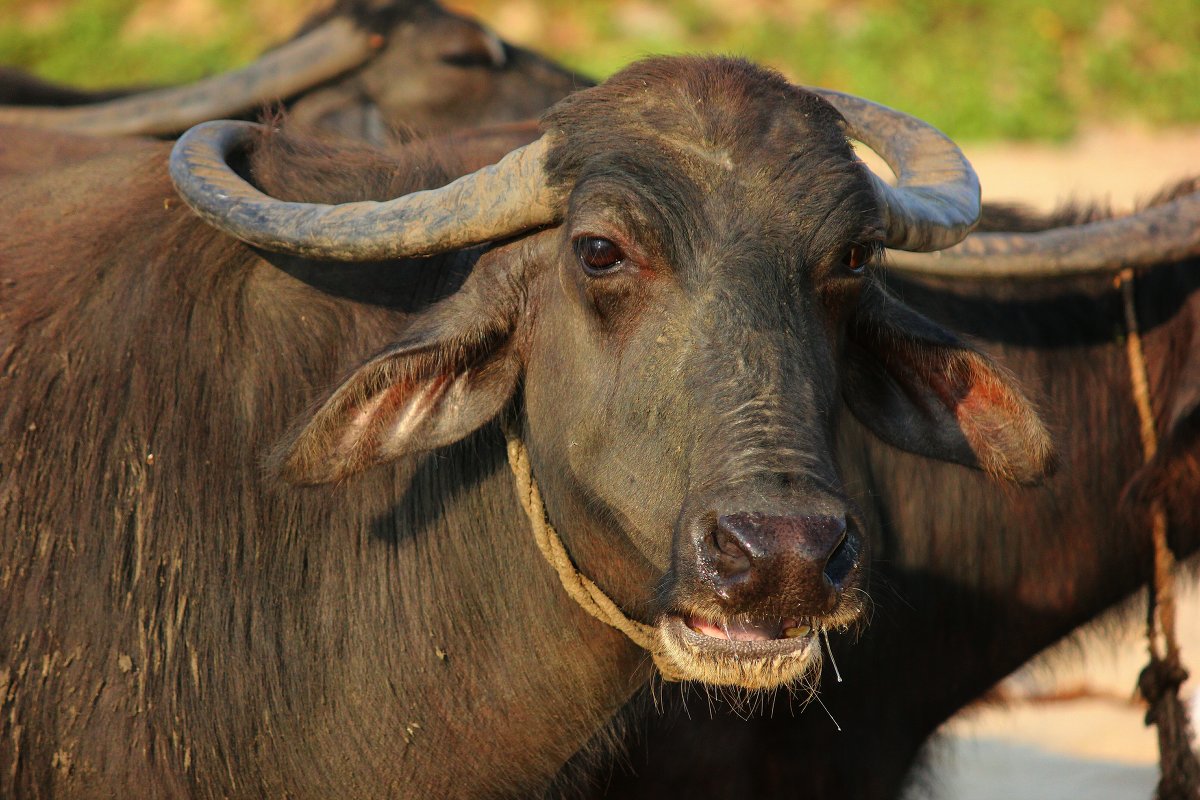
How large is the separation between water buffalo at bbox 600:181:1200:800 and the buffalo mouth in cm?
132

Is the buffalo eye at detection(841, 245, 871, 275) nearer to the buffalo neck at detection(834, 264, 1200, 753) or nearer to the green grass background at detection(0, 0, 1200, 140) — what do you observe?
the buffalo neck at detection(834, 264, 1200, 753)

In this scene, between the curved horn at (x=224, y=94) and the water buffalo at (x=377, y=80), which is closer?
the curved horn at (x=224, y=94)

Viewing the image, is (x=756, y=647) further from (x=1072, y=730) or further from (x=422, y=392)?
(x=1072, y=730)

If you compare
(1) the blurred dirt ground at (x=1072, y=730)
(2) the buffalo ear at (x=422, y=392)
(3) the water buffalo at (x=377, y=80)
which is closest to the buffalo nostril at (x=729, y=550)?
(2) the buffalo ear at (x=422, y=392)

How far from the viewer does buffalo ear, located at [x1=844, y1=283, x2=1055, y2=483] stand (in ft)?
11.3

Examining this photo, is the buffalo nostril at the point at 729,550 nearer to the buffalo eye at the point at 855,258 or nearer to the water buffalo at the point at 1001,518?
the buffalo eye at the point at 855,258

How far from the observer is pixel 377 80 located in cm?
726

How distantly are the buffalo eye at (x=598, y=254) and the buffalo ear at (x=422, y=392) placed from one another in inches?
11.2

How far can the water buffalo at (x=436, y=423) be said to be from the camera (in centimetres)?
294

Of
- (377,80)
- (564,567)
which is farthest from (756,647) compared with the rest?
(377,80)

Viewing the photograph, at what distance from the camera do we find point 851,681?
4.36 m

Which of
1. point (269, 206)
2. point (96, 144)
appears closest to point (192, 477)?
point (269, 206)

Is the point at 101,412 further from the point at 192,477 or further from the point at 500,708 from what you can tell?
the point at 500,708

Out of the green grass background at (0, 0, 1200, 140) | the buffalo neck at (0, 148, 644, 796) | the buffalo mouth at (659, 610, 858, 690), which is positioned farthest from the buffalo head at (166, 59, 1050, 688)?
the green grass background at (0, 0, 1200, 140)
